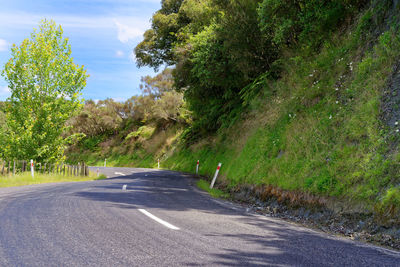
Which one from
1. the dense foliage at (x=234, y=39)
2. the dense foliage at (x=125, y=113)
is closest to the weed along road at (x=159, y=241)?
the dense foliage at (x=234, y=39)

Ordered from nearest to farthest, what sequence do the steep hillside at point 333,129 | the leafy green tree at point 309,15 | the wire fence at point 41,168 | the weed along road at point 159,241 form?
the weed along road at point 159,241 < the steep hillside at point 333,129 < the leafy green tree at point 309,15 < the wire fence at point 41,168

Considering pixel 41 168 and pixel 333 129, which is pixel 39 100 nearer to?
pixel 41 168

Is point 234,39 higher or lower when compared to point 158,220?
higher

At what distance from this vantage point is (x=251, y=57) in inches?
649

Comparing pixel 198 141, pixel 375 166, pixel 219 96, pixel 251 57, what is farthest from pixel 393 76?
pixel 198 141

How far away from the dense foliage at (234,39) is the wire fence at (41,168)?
9286 mm

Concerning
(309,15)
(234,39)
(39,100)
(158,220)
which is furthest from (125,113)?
(158,220)

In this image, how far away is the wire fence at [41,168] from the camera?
55.7 feet

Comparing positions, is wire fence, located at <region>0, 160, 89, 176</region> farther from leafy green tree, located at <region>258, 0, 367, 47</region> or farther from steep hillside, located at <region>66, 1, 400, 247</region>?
leafy green tree, located at <region>258, 0, 367, 47</region>

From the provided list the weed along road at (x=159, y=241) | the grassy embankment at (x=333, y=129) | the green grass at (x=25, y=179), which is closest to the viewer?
the weed along road at (x=159, y=241)

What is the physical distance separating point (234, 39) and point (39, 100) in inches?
485

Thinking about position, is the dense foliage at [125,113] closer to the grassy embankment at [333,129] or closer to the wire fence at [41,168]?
the wire fence at [41,168]

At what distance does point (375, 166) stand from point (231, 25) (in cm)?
1178

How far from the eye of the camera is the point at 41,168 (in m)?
19.0
